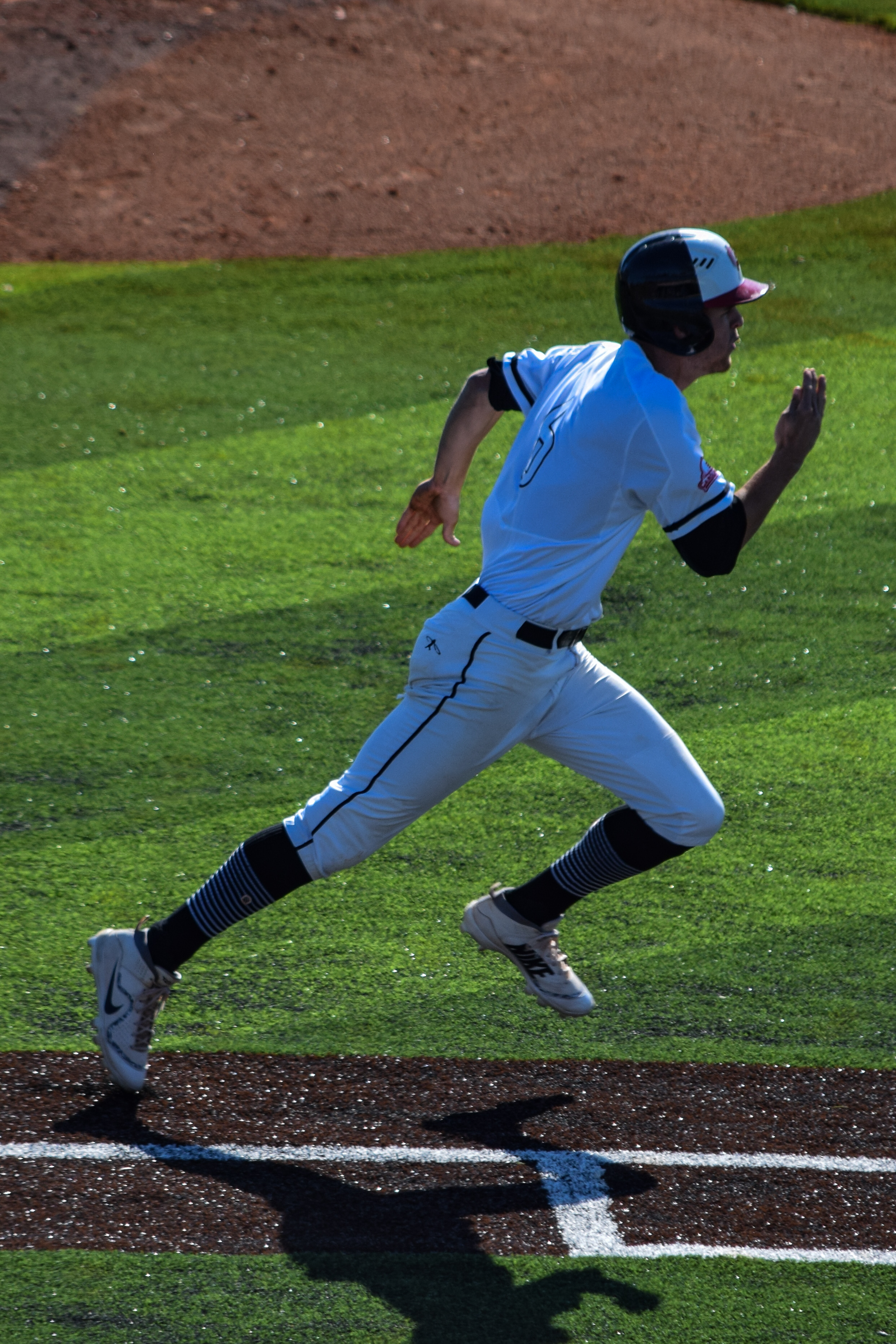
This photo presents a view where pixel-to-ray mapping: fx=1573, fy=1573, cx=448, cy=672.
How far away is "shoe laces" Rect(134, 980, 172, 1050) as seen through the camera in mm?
3967

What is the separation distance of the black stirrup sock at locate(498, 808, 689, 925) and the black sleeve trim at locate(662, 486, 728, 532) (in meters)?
0.81

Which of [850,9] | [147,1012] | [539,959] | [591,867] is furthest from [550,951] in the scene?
[850,9]

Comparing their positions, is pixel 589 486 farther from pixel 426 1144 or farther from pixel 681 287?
pixel 426 1144

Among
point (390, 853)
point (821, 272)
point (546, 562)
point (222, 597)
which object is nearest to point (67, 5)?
point (821, 272)

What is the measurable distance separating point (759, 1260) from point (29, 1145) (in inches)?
68.0

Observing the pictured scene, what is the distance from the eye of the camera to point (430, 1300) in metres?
3.30

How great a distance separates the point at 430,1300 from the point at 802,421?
2.14 m

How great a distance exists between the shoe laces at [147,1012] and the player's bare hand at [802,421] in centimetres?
204

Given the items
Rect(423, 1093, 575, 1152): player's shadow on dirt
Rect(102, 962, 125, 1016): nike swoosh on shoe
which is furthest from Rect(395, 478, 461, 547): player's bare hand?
Rect(423, 1093, 575, 1152): player's shadow on dirt

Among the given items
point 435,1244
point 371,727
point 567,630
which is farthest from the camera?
point 371,727

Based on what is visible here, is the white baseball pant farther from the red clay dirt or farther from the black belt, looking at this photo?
the red clay dirt

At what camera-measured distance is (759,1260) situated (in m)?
3.44

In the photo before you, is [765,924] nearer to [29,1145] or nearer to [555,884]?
[555,884]

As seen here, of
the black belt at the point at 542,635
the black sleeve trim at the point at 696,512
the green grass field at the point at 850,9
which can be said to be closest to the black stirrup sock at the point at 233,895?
the black belt at the point at 542,635
